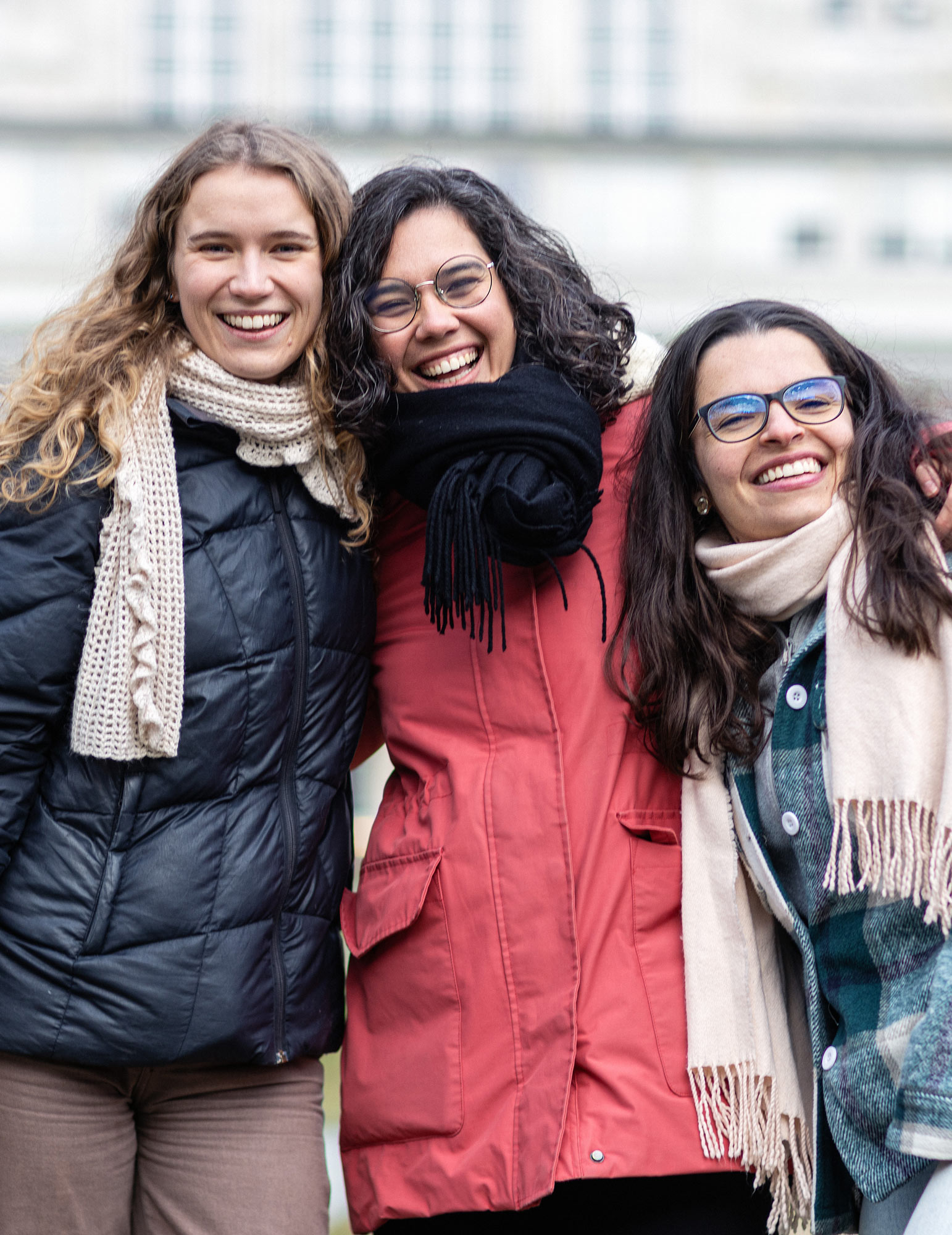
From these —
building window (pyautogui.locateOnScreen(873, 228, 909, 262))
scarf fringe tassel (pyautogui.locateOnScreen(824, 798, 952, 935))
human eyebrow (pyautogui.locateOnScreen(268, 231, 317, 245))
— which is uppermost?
building window (pyautogui.locateOnScreen(873, 228, 909, 262))

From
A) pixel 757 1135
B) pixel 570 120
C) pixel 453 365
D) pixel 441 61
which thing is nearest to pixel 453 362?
pixel 453 365

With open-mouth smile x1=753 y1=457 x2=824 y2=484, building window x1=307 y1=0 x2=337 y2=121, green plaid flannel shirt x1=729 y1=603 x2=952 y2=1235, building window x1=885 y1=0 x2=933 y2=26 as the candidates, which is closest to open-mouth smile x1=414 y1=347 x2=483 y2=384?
open-mouth smile x1=753 y1=457 x2=824 y2=484

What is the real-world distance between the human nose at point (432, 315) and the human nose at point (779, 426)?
54 centimetres

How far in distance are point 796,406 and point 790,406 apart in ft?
0.03

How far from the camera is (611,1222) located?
84.4 inches

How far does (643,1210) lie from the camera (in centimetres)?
213

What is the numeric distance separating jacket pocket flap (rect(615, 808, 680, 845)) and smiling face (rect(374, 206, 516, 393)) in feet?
2.50

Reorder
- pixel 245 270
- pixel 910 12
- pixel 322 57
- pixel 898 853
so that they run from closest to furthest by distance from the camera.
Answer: pixel 898 853
pixel 245 270
pixel 322 57
pixel 910 12

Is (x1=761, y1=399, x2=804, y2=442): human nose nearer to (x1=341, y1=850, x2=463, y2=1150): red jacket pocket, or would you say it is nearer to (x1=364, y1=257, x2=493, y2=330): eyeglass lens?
(x1=364, y1=257, x2=493, y2=330): eyeglass lens

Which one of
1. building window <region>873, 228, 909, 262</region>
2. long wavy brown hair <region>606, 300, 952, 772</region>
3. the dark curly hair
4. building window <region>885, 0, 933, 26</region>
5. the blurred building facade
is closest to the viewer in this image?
long wavy brown hair <region>606, 300, 952, 772</region>

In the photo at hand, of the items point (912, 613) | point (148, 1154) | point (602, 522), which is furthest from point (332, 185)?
point (148, 1154)

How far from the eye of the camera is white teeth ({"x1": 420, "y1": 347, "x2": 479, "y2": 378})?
95.4 inches

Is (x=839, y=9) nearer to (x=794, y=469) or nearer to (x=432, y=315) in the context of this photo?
(x=432, y=315)

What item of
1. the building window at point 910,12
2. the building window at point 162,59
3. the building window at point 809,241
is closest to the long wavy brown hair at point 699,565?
the building window at point 809,241
